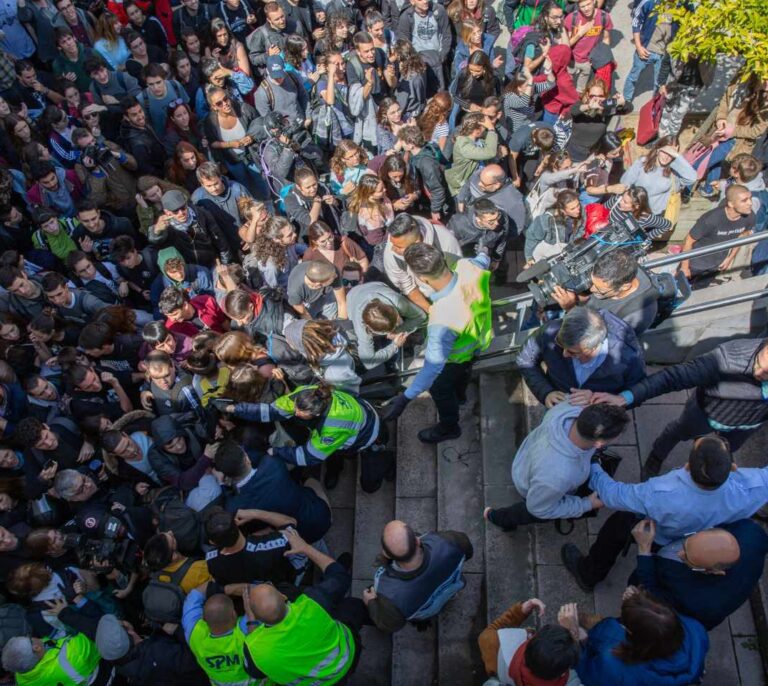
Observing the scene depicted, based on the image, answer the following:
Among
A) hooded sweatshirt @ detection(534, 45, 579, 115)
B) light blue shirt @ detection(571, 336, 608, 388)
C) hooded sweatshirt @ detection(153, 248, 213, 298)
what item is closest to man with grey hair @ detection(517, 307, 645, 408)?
light blue shirt @ detection(571, 336, 608, 388)

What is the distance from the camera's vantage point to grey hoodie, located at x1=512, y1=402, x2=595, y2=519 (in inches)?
139

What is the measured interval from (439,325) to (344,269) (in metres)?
1.73

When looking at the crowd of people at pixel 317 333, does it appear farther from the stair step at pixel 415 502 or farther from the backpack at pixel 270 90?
the stair step at pixel 415 502

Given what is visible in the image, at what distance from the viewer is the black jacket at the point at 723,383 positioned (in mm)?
3727

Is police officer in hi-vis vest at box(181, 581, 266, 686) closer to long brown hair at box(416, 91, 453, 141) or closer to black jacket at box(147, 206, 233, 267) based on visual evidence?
black jacket at box(147, 206, 233, 267)

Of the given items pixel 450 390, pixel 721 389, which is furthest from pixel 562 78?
pixel 721 389

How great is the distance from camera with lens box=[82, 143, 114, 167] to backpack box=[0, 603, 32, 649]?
449 cm

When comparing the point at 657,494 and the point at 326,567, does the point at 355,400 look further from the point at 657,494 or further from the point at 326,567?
the point at 657,494

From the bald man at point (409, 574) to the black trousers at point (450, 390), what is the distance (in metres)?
1.27

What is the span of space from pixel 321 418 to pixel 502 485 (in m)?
1.69

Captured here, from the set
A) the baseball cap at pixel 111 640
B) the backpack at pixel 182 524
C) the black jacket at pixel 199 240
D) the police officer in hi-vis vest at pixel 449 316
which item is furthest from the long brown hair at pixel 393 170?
the baseball cap at pixel 111 640

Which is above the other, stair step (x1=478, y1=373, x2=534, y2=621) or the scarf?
stair step (x1=478, y1=373, x2=534, y2=621)

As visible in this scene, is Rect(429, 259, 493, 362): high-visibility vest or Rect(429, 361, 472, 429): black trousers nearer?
Rect(429, 259, 493, 362): high-visibility vest

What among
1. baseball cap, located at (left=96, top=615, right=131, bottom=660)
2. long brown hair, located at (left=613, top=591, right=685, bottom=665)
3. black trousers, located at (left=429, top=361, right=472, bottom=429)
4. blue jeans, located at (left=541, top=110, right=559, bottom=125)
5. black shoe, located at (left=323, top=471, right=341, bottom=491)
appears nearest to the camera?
long brown hair, located at (left=613, top=591, right=685, bottom=665)
